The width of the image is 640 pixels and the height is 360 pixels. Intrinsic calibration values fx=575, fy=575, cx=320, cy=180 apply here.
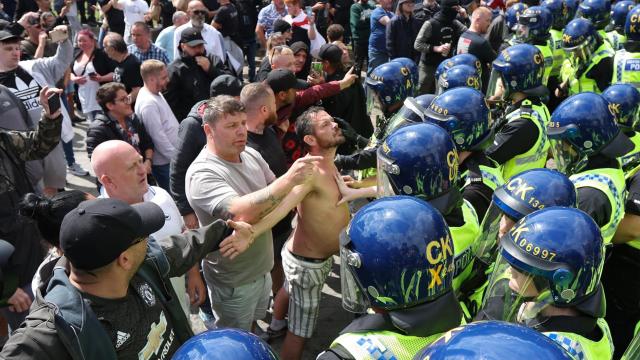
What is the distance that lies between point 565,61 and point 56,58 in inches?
244

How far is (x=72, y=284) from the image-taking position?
83.0 inches

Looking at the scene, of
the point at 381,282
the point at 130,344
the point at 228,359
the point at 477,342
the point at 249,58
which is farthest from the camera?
the point at 249,58

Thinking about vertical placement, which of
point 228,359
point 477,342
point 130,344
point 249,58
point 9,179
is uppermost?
point 477,342

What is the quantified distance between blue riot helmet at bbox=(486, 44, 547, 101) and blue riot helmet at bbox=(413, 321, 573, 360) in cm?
382

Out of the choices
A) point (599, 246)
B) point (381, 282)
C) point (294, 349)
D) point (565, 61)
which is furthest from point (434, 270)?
point (565, 61)

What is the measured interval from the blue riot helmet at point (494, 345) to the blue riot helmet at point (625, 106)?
3.41 meters

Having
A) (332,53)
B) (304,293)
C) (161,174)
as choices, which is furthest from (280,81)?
(304,293)

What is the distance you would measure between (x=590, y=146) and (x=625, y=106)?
99 cm

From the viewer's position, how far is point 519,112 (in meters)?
4.43

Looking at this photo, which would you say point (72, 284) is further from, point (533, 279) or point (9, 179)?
point (9, 179)

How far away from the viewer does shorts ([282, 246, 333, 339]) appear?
387cm

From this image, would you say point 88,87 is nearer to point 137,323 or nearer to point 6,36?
point 6,36

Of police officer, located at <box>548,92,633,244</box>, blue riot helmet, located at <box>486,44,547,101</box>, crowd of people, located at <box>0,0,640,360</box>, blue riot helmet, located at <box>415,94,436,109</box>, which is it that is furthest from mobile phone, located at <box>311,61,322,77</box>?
police officer, located at <box>548,92,633,244</box>

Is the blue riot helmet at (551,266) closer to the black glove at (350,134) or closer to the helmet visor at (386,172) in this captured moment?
the helmet visor at (386,172)
